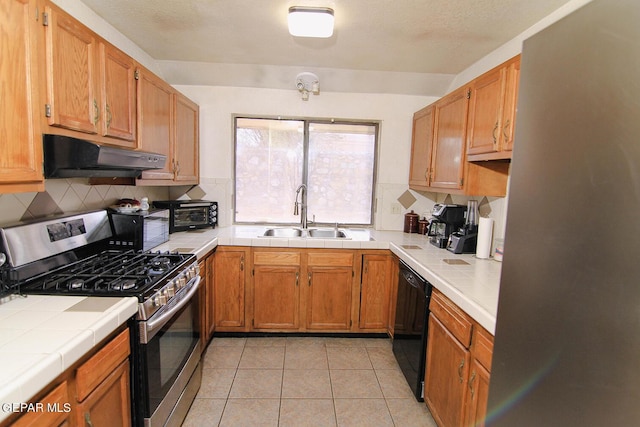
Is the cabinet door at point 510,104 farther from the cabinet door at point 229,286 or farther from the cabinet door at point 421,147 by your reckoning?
the cabinet door at point 229,286

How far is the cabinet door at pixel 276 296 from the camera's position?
8.97 feet

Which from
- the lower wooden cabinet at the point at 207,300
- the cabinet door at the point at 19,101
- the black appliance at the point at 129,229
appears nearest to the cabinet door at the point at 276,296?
the lower wooden cabinet at the point at 207,300

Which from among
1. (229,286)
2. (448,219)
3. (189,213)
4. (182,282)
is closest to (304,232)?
(229,286)

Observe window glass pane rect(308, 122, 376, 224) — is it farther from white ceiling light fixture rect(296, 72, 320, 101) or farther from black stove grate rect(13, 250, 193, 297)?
black stove grate rect(13, 250, 193, 297)

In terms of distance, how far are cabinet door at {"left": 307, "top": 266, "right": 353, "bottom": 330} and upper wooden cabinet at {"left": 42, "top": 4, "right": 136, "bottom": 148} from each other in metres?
1.70

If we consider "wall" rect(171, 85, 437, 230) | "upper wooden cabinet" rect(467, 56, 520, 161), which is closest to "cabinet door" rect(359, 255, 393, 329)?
"wall" rect(171, 85, 437, 230)

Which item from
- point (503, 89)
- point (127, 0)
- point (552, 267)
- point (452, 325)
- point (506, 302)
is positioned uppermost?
point (127, 0)

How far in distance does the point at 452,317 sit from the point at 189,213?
7.47 ft

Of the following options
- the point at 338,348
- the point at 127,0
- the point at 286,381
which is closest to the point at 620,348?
the point at 286,381

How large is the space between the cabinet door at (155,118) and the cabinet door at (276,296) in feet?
3.63

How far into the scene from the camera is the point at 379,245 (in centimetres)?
274

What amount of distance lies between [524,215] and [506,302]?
0.72 feet

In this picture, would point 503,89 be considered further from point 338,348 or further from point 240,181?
point 240,181

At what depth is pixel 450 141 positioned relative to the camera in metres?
2.44
